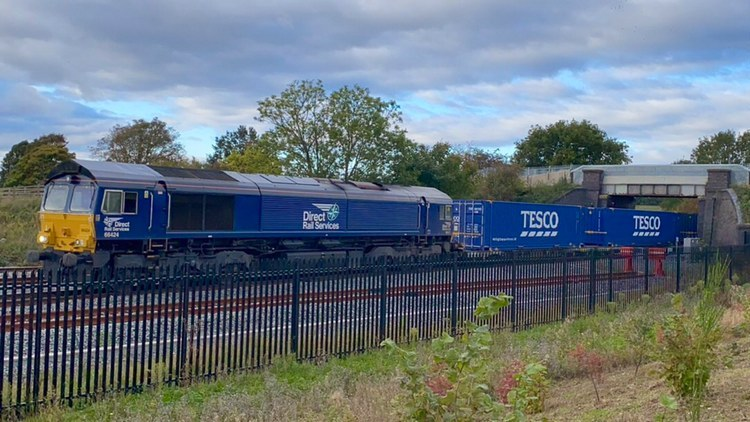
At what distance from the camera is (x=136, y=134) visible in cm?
6775

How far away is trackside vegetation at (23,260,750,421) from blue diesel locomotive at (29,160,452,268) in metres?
10.9

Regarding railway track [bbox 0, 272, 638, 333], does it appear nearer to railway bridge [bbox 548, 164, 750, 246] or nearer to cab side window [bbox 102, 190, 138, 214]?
→ cab side window [bbox 102, 190, 138, 214]

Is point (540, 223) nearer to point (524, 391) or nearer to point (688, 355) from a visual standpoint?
point (688, 355)

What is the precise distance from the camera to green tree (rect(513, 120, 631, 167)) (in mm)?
81625

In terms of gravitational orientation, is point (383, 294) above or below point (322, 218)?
below

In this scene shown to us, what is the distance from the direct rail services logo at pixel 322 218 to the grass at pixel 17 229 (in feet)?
34.4

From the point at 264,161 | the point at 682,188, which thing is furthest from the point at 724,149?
the point at 264,161

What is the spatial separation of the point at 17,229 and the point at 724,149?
282 ft

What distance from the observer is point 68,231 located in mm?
20000

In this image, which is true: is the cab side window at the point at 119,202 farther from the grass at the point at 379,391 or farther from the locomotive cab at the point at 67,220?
the grass at the point at 379,391

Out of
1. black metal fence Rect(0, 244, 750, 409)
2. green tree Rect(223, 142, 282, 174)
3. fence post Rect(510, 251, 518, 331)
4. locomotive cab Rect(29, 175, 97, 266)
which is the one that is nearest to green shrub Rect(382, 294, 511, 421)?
black metal fence Rect(0, 244, 750, 409)

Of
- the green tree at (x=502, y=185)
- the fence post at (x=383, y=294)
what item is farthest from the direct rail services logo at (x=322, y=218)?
the green tree at (x=502, y=185)

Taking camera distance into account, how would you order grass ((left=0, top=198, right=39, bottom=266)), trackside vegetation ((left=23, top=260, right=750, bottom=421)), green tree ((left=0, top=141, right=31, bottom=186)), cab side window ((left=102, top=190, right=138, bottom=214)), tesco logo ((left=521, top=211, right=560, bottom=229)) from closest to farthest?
1. trackside vegetation ((left=23, top=260, right=750, bottom=421))
2. cab side window ((left=102, top=190, right=138, bottom=214))
3. grass ((left=0, top=198, right=39, bottom=266))
4. tesco logo ((left=521, top=211, right=560, bottom=229))
5. green tree ((left=0, top=141, right=31, bottom=186))

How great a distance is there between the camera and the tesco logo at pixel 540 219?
36625 millimetres
